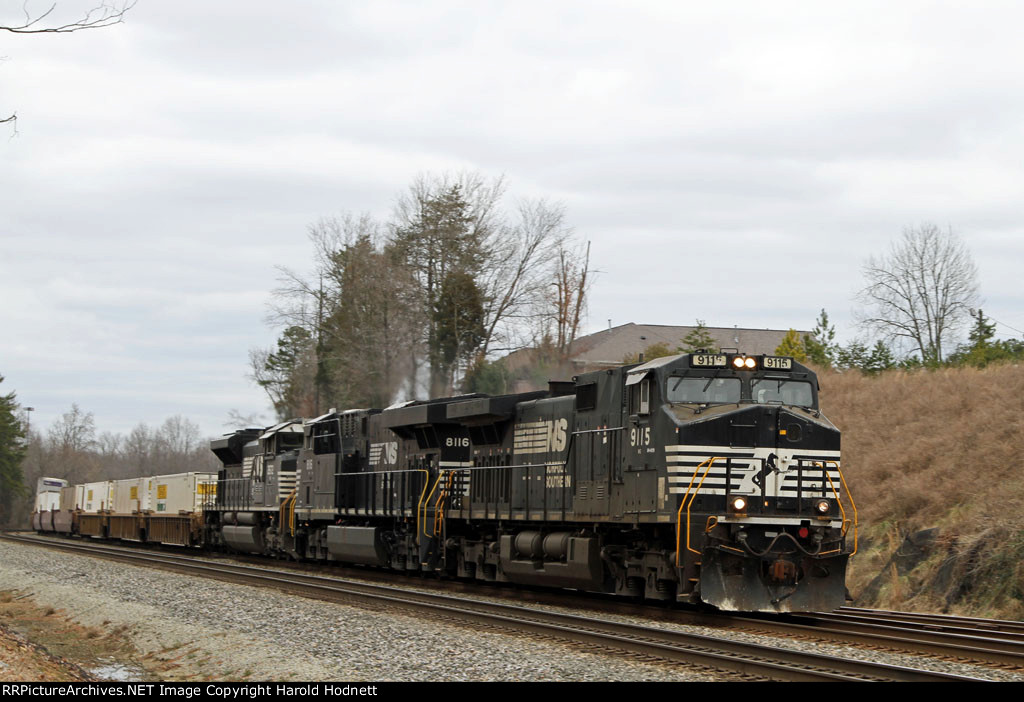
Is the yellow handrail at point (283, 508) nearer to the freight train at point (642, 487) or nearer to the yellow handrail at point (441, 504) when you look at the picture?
the freight train at point (642, 487)

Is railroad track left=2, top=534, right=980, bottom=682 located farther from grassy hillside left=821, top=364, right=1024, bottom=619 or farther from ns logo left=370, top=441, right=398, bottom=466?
grassy hillside left=821, top=364, right=1024, bottom=619

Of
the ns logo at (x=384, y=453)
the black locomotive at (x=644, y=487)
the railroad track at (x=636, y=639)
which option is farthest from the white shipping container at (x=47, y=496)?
the railroad track at (x=636, y=639)

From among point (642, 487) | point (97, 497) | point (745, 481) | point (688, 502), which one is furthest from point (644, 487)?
point (97, 497)

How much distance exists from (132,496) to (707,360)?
3514 cm

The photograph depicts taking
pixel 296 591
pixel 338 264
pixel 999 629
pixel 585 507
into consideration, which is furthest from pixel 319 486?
pixel 338 264

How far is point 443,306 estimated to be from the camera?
44281 millimetres

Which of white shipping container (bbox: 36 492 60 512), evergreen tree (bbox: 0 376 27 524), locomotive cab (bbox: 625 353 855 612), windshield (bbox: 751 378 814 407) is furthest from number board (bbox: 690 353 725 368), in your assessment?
evergreen tree (bbox: 0 376 27 524)

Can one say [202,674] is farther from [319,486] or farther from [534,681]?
[319,486]

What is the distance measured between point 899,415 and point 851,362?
792cm

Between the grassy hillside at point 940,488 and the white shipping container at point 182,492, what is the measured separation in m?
19.9

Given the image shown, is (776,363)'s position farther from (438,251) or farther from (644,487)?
(438,251)

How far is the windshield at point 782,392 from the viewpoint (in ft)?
49.5

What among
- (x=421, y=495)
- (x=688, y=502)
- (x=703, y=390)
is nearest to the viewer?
(x=688, y=502)

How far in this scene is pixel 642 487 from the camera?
1502cm
